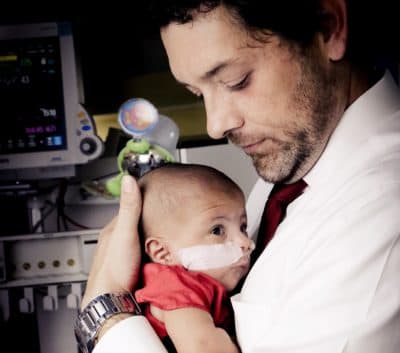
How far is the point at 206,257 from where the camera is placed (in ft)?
3.69

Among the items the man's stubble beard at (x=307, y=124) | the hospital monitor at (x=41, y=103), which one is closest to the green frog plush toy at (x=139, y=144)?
the hospital monitor at (x=41, y=103)

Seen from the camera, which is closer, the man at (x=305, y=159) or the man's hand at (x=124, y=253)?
the man at (x=305, y=159)

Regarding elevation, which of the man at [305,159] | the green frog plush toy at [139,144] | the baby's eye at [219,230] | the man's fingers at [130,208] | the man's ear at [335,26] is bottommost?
the green frog plush toy at [139,144]

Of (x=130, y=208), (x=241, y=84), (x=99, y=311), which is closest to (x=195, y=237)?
(x=130, y=208)

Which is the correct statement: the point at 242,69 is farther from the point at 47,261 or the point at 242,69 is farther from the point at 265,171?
the point at 47,261

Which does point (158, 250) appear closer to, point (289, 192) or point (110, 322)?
point (110, 322)

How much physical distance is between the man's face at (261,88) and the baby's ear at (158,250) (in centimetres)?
30

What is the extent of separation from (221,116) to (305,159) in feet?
0.62

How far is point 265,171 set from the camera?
102 centimetres

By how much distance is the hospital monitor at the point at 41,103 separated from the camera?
1933 millimetres

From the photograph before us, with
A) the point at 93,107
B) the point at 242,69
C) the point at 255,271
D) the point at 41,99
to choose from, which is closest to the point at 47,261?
the point at 41,99

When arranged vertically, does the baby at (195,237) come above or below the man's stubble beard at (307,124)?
below

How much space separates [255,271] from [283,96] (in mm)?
343

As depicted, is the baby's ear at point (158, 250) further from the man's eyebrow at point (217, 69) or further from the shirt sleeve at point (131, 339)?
the man's eyebrow at point (217, 69)
